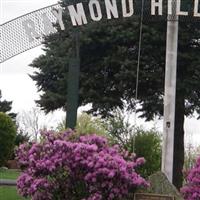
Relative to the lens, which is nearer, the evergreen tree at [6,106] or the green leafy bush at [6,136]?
the green leafy bush at [6,136]

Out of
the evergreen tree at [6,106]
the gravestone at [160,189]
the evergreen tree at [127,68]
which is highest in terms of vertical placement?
the evergreen tree at [6,106]

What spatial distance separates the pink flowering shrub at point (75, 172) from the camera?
1001 centimetres

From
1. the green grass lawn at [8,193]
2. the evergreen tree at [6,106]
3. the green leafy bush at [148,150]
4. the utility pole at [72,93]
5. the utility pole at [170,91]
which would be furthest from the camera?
the evergreen tree at [6,106]

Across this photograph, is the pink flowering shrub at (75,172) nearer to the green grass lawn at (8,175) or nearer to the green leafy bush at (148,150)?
the green leafy bush at (148,150)

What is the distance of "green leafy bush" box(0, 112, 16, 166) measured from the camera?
29.4 m

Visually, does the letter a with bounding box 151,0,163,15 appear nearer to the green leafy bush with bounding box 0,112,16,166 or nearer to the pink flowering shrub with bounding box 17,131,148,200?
the pink flowering shrub with bounding box 17,131,148,200

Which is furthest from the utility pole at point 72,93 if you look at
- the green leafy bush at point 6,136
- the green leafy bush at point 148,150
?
the green leafy bush at point 6,136

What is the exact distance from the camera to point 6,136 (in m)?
29.5

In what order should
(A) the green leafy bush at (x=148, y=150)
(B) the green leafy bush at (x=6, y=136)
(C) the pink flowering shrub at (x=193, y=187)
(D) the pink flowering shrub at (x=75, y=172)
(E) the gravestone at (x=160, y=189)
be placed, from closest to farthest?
(D) the pink flowering shrub at (x=75, y=172)
(E) the gravestone at (x=160, y=189)
(C) the pink flowering shrub at (x=193, y=187)
(A) the green leafy bush at (x=148, y=150)
(B) the green leafy bush at (x=6, y=136)

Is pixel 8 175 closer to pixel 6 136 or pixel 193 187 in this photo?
pixel 6 136

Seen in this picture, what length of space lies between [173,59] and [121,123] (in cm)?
2678

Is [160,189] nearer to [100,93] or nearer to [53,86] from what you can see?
[100,93]

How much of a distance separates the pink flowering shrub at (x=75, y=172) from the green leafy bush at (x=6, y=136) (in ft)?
62.2

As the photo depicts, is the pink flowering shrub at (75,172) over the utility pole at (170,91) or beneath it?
beneath
